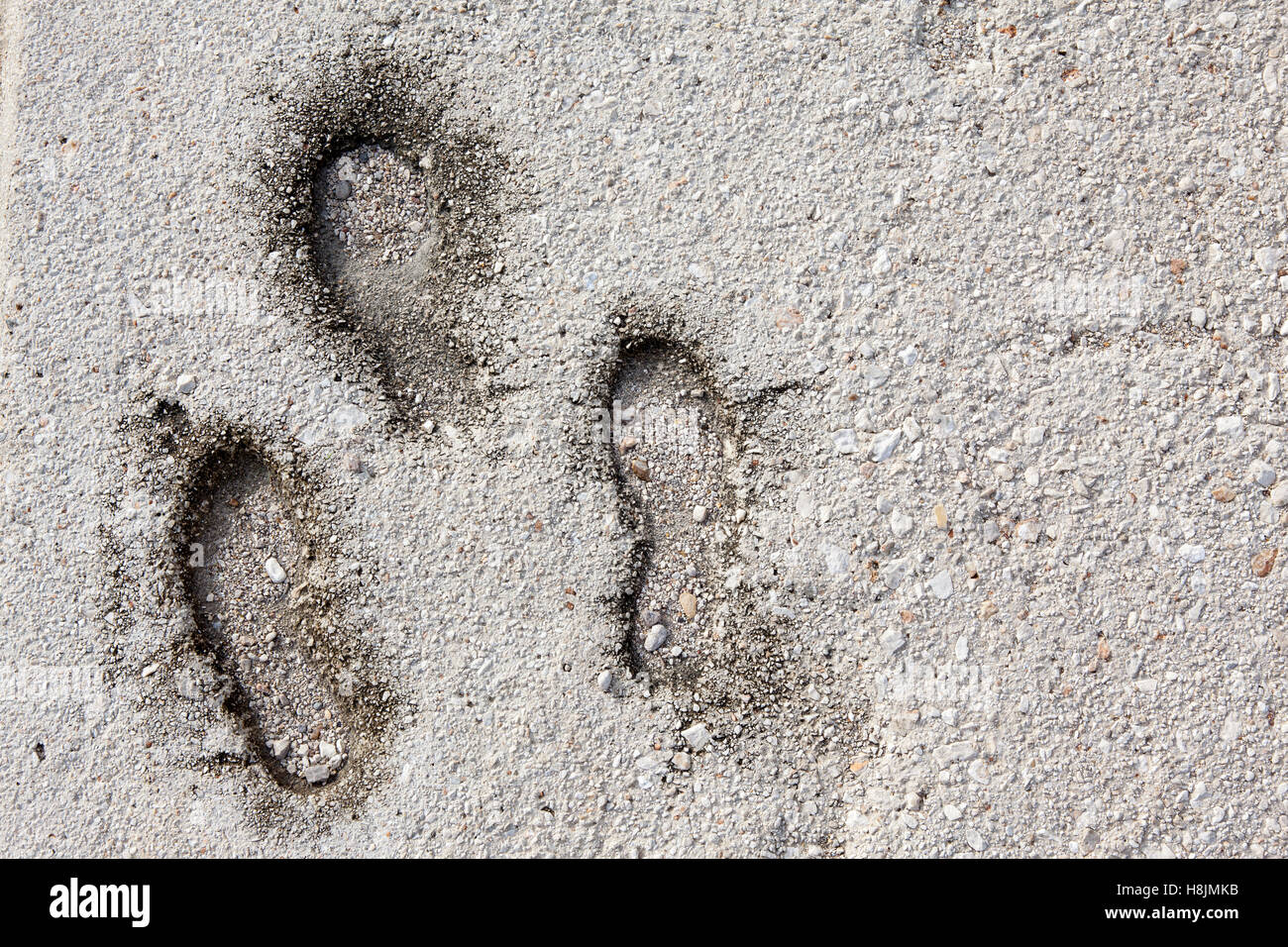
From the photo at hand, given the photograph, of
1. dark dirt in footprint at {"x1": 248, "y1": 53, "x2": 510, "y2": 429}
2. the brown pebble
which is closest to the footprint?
dark dirt in footprint at {"x1": 248, "y1": 53, "x2": 510, "y2": 429}

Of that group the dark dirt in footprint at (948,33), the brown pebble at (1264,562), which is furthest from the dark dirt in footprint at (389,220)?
the brown pebble at (1264,562)

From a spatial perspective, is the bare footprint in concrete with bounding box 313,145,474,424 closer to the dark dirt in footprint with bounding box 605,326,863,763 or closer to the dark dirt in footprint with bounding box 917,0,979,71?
the dark dirt in footprint with bounding box 605,326,863,763

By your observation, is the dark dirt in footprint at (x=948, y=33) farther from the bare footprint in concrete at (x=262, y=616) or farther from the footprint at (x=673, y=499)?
the bare footprint in concrete at (x=262, y=616)

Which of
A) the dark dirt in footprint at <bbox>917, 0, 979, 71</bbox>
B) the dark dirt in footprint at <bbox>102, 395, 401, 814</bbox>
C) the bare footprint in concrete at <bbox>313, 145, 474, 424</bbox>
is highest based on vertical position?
the dark dirt in footprint at <bbox>917, 0, 979, 71</bbox>

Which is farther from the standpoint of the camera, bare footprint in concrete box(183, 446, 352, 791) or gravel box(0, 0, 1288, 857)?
bare footprint in concrete box(183, 446, 352, 791)

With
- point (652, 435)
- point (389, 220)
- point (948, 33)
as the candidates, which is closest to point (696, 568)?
point (652, 435)

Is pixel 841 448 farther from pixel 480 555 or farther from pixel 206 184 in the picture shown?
pixel 206 184
